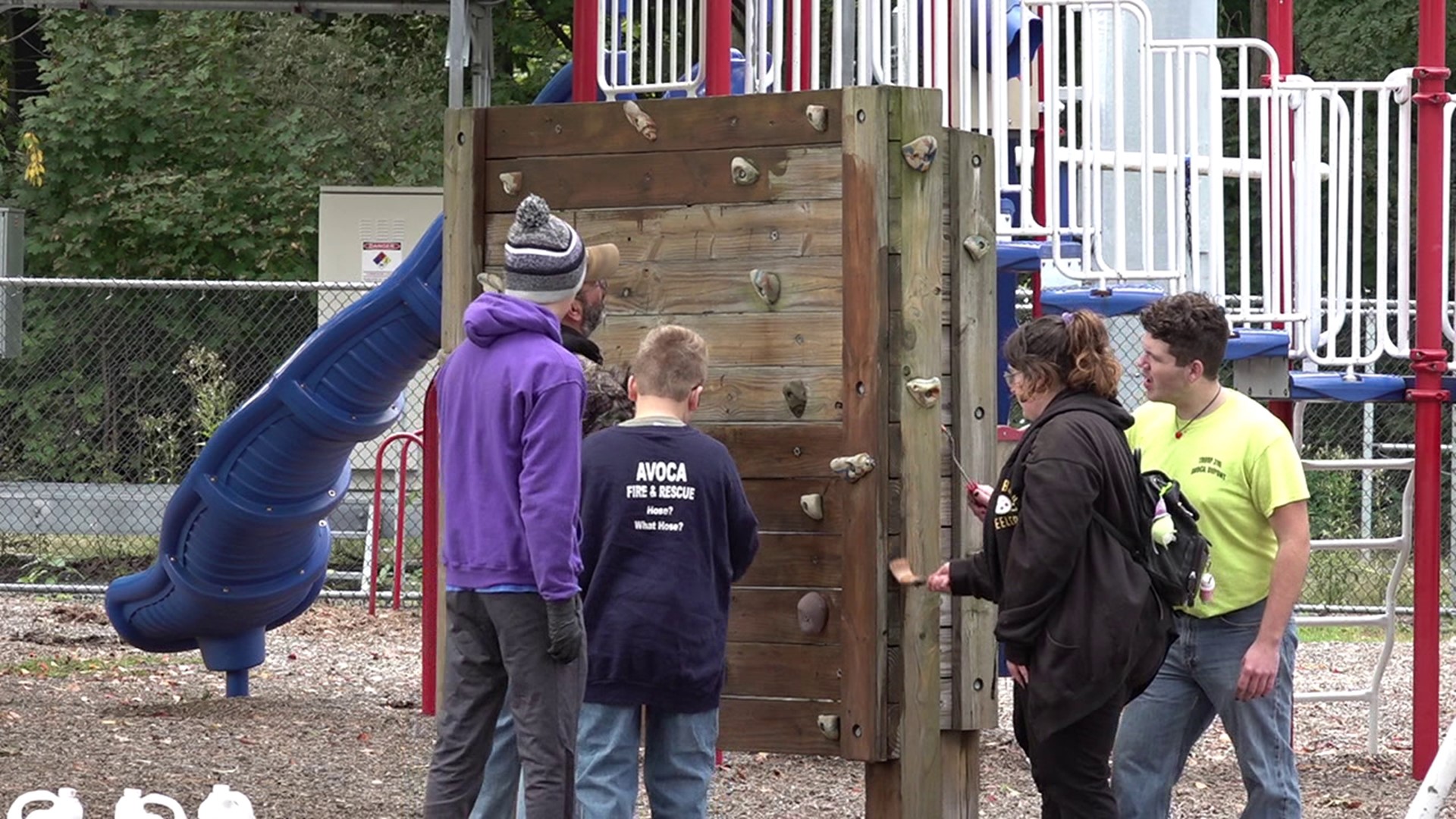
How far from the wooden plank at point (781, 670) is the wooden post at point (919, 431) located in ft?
0.70

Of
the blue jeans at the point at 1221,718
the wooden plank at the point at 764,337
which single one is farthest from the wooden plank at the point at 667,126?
the blue jeans at the point at 1221,718

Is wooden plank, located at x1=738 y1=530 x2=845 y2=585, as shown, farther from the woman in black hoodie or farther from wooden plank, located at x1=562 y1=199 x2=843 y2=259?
the woman in black hoodie

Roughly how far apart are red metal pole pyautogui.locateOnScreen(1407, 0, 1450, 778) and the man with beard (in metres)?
3.54

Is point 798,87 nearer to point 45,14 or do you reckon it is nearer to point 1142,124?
point 1142,124

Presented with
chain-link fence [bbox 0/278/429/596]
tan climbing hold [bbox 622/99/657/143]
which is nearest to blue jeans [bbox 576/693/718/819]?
tan climbing hold [bbox 622/99/657/143]

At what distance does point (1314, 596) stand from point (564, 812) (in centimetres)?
1006

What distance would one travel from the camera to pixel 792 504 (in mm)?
5820

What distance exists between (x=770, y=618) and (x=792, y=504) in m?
0.33

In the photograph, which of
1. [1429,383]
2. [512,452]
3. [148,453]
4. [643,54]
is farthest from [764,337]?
[148,453]

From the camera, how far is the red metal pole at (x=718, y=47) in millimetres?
7250

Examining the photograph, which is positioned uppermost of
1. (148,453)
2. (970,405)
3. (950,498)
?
(970,405)

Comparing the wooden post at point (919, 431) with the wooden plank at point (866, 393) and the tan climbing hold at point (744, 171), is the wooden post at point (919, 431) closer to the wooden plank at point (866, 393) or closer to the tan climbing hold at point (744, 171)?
the wooden plank at point (866, 393)

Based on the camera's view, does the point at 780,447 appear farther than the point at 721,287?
No

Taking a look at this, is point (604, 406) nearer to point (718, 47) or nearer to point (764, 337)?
point (764, 337)
